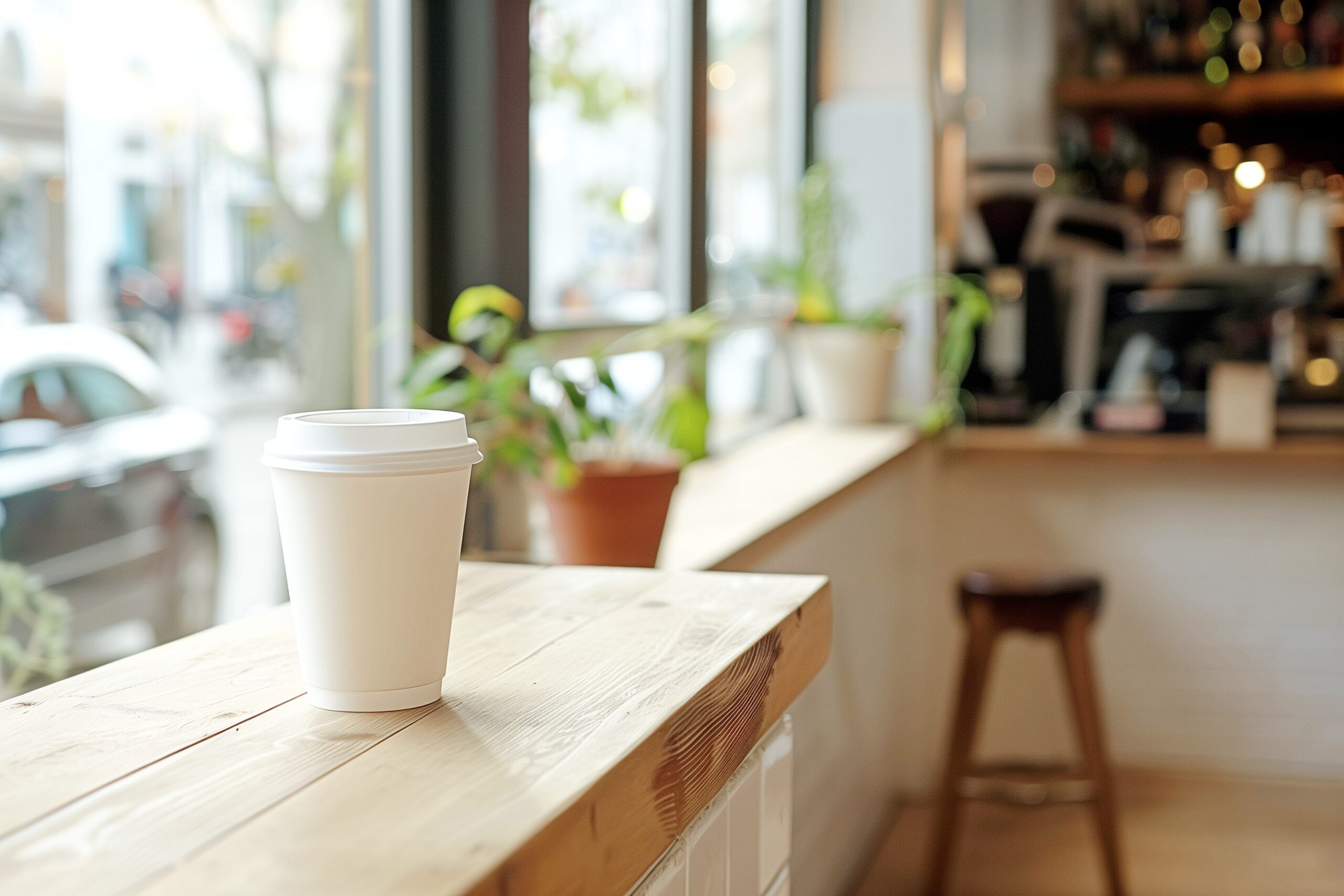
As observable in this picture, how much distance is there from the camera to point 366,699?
0.76 m

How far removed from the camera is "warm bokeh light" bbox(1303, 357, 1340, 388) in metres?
3.59

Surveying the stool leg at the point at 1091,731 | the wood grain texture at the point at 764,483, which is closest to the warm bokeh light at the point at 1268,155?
the wood grain texture at the point at 764,483

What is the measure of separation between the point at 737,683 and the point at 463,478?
214 millimetres

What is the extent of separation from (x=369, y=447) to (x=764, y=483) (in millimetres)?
1873

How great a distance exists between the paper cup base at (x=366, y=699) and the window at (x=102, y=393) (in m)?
0.61

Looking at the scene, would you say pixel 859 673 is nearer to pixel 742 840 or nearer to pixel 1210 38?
pixel 742 840

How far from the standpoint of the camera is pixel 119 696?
75 cm

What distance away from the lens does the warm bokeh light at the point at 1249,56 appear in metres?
4.46

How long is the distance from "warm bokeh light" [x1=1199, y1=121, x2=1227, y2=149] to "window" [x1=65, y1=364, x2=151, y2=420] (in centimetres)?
497

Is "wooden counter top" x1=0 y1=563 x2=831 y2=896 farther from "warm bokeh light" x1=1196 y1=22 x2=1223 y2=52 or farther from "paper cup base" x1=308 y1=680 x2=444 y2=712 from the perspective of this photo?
"warm bokeh light" x1=1196 y1=22 x2=1223 y2=52

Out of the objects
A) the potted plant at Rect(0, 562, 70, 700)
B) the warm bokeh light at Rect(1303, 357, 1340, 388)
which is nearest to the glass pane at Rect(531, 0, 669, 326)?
the potted plant at Rect(0, 562, 70, 700)

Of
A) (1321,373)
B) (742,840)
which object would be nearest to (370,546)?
(742,840)

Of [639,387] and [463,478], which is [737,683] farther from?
[639,387]

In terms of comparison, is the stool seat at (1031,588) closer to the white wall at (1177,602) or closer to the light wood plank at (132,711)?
the white wall at (1177,602)
